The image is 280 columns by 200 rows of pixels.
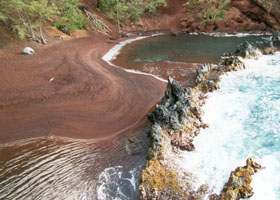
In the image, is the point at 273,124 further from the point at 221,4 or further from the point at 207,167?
the point at 221,4

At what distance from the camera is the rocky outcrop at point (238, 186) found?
458 cm

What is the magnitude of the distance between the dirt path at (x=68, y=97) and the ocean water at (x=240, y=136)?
3320mm

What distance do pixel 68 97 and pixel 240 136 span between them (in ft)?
30.1

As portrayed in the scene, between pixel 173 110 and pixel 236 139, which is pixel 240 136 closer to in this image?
pixel 236 139

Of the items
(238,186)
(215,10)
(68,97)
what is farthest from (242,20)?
(238,186)

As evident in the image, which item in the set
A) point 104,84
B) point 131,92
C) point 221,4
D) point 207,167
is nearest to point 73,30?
point 104,84

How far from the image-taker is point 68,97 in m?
9.80

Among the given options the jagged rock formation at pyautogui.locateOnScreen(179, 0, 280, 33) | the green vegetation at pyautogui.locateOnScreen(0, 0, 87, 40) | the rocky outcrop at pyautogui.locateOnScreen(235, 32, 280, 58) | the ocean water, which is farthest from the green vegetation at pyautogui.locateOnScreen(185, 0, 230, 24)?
the green vegetation at pyautogui.locateOnScreen(0, 0, 87, 40)

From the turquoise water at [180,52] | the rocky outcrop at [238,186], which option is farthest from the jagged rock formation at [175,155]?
the turquoise water at [180,52]

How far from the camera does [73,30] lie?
24.1 m

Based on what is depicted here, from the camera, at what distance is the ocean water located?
5273mm

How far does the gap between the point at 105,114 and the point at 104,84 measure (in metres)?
3.20

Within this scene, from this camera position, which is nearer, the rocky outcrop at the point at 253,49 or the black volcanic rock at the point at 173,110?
the black volcanic rock at the point at 173,110

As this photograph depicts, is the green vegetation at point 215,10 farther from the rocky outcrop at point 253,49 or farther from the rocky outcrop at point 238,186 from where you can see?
the rocky outcrop at point 238,186
